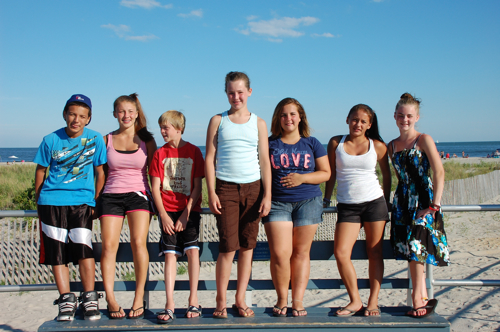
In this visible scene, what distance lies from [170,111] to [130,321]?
1.71 meters

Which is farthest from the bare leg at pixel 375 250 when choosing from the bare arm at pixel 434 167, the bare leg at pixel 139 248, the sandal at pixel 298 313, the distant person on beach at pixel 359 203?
the bare leg at pixel 139 248

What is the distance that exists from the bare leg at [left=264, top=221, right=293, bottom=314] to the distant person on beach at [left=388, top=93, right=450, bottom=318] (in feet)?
3.05

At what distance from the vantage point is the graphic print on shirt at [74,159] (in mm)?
3123

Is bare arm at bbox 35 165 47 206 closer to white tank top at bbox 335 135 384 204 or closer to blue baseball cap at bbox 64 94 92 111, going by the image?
blue baseball cap at bbox 64 94 92 111

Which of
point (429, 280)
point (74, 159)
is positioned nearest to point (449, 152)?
point (429, 280)

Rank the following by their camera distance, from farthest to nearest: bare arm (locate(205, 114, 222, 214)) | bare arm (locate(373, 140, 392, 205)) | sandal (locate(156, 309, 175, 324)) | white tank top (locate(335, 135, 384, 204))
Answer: bare arm (locate(373, 140, 392, 205))
white tank top (locate(335, 135, 384, 204))
bare arm (locate(205, 114, 222, 214))
sandal (locate(156, 309, 175, 324))

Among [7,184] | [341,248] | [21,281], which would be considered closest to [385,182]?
[341,248]

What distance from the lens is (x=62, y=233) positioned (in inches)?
121

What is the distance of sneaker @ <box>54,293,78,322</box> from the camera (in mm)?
2938

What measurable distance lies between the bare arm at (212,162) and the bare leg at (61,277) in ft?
4.33

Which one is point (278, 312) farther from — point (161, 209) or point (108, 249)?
point (108, 249)

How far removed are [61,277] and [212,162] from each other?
154cm

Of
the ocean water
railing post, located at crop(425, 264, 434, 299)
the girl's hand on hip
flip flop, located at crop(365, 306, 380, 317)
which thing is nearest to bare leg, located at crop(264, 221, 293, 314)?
the girl's hand on hip

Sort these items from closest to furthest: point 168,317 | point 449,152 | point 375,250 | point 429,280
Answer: point 168,317
point 375,250
point 429,280
point 449,152
